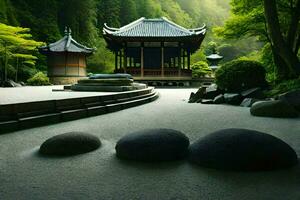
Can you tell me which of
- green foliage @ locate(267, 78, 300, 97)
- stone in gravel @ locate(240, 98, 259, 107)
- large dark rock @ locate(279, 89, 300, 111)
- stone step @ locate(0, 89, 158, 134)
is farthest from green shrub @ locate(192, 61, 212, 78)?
large dark rock @ locate(279, 89, 300, 111)

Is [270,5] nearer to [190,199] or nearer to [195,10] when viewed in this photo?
[190,199]

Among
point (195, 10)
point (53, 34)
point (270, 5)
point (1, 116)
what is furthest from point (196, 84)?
point (195, 10)

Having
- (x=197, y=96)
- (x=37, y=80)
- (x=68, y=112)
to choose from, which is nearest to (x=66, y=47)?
(x=37, y=80)

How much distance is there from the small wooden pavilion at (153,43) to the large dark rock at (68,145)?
20.1m

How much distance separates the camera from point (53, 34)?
3288cm

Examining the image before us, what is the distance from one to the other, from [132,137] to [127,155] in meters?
0.26

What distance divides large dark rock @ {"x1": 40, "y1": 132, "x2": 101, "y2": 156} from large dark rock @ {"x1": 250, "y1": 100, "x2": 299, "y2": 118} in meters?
5.00

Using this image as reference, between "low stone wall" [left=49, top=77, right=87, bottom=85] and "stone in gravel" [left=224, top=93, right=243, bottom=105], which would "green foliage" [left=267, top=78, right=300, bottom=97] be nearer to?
"stone in gravel" [left=224, top=93, right=243, bottom=105]

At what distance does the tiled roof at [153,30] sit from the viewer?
23609 millimetres

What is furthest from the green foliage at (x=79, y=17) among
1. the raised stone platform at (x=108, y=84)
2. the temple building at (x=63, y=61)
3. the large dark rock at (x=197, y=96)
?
the large dark rock at (x=197, y=96)

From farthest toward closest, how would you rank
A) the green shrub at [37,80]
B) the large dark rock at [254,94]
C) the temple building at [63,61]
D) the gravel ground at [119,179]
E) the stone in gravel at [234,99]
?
the temple building at [63,61] < the green shrub at [37,80] < the large dark rock at [254,94] < the stone in gravel at [234,99] < the gravel ground at [119,179]

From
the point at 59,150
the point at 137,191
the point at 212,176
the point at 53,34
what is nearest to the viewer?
the point at 137,191

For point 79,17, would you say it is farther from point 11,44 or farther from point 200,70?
point 200,70

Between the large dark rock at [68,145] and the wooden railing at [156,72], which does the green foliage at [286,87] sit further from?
the wooden railing at [156,72]
